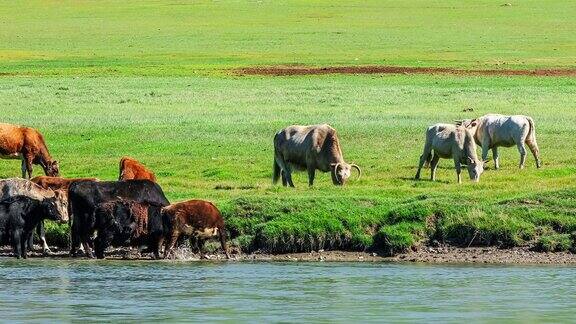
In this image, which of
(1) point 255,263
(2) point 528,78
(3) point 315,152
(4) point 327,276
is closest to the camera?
(4) point 327,276

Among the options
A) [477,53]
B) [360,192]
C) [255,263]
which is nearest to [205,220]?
[255,263]

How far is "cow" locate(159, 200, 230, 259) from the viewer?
60.5 feet

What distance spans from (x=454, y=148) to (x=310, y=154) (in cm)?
324

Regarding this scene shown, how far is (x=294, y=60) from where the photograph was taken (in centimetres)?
6309

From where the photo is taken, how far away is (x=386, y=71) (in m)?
54.7

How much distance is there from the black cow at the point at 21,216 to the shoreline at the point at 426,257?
0.34 meters

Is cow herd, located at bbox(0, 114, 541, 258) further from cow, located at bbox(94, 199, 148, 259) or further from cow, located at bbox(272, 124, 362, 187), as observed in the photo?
cow, located at bbox(272, 124, 362, 187)

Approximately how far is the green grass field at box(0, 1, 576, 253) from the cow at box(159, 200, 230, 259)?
82cm

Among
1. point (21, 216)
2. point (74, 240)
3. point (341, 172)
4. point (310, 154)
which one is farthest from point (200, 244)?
point (310, 154)

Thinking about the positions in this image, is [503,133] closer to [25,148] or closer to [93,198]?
[25,148]

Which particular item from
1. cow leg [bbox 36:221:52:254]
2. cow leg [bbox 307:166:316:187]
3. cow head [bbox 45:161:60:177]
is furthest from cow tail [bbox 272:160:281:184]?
cow leg [bbox 36:221:52:254]

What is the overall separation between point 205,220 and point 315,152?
5839 millimetres

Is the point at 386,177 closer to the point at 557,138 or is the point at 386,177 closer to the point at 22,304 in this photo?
the point at 557,138

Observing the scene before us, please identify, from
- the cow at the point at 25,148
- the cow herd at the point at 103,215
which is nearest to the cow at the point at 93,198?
the cow herd at the point at 103,215
